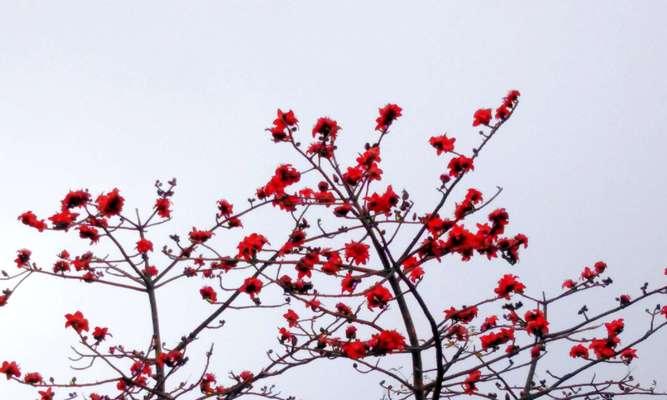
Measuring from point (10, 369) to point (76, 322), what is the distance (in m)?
1.09

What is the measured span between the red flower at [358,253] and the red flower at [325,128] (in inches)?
27.4

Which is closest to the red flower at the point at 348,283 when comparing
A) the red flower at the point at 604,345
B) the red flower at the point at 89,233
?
the red flower at the point at 604,345

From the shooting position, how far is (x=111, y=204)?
4.88m

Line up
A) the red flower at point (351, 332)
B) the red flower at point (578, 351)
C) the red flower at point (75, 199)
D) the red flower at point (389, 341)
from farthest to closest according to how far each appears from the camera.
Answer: the red flower at point (578, 351) < the red flower at point (75, 199) < the red flower at point (351, 332) < the red flower at point (389, 341)

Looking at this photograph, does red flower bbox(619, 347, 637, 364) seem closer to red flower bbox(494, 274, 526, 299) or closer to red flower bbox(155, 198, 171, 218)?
red flower bbox(494, 274, 526, 299)

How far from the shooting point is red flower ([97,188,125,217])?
486cm

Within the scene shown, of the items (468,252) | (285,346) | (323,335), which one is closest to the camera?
(468,252)

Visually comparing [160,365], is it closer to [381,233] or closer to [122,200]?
[122,200]

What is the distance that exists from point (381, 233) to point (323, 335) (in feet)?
3.48

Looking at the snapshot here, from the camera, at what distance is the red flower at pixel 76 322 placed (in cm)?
506

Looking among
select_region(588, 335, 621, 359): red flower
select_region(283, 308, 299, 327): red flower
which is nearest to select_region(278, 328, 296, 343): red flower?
select_region(283, 308, 299, 327): red flower

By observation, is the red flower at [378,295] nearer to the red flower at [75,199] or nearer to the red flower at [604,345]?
the red flower at [604,345]

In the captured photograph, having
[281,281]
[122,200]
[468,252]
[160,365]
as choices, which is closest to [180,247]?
[122,200]

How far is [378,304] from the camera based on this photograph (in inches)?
155
